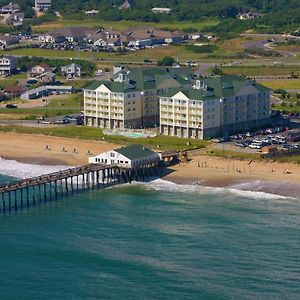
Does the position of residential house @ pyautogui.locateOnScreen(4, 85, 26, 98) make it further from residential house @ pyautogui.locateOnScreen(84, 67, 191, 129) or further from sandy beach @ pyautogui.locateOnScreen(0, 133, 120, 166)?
sandy beach @ pyautogui.locateOnScreen(0, 133, 120, 166)

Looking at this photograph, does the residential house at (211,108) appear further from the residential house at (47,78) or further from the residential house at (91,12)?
the residential house at (91,12)

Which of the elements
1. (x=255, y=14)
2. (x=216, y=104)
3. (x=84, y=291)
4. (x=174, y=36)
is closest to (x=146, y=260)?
(x=84, y=291)

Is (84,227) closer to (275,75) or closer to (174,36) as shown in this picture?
(275,75)

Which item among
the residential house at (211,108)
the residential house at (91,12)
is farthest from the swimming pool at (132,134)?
the residential house at (91,12)

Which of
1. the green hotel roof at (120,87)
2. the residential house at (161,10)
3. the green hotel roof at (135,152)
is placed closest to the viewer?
the green hotel roof at (135,152)

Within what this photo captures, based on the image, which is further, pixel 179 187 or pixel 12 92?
pixel 12 92

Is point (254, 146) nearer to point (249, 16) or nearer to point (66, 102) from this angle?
point (66, 102)
